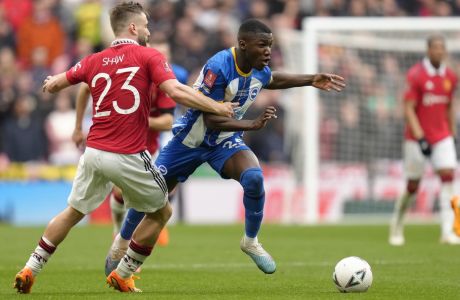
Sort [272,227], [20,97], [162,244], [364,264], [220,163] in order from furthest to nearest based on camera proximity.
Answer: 1. [20,97]
2. [272,227]
3. [162,244]
4. [220,163]
5. [364,264]

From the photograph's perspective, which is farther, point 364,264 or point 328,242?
point 328,242

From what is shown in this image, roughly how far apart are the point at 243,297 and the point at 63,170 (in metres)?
12.3

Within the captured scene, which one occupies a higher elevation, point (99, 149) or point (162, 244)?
point (99, 149)

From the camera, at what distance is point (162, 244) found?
14180 mm

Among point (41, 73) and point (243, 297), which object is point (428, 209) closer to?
point (41, 73)

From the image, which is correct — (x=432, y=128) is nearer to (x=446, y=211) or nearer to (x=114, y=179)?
(x=446, y=211)

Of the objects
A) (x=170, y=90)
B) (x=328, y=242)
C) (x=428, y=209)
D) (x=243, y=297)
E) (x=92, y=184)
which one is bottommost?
(x=428, y=209)

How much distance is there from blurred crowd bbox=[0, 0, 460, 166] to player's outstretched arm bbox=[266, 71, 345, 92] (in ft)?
36.0

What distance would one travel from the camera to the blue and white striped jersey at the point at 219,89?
901 centimetres

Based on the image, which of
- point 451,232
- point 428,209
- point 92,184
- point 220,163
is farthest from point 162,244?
point 428,209

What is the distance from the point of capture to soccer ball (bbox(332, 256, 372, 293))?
830 cm

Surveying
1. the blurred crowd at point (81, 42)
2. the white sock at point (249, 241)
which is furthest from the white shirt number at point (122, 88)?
the blurred crowd at point (81, 42)

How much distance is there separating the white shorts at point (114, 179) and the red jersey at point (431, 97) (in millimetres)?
7231

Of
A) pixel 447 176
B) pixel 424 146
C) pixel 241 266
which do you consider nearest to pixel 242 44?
pixel 241 266
